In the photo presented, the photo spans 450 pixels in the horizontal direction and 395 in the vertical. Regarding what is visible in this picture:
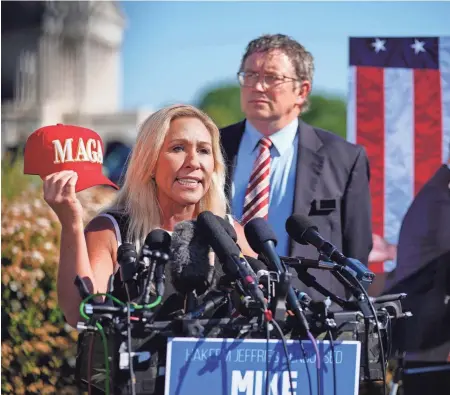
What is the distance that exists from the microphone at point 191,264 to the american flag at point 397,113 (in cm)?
306

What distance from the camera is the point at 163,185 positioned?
3.76 meters

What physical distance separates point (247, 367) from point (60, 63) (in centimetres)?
7340

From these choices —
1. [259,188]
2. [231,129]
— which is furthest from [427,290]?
[231,129]

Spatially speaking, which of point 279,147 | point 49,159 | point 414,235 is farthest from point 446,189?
point 49,159

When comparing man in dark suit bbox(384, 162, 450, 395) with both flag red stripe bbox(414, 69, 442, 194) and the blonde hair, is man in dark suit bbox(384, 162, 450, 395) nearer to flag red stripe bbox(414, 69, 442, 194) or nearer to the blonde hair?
flag red stripe bbox(414, 69, 442, 194)

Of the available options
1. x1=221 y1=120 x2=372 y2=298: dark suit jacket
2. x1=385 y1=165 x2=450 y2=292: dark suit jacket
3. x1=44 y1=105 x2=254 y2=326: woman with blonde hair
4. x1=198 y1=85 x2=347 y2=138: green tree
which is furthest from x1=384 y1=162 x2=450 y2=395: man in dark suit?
x1=198 y1=85 x2=347 y2=138: green tree

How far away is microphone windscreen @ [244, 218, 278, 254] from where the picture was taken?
3.12 m

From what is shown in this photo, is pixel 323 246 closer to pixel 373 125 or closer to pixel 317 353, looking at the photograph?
pixel 317 353

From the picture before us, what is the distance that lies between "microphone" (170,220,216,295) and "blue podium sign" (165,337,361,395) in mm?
252

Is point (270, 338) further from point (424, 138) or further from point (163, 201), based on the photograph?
point (424, 138)

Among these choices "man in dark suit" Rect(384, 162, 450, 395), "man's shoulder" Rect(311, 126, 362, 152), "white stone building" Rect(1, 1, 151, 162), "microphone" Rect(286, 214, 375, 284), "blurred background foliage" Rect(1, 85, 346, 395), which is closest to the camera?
"microphone" Rect(286, 214, 375, 284)

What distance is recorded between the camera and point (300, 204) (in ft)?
16.0

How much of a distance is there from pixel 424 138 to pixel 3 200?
3.55 m

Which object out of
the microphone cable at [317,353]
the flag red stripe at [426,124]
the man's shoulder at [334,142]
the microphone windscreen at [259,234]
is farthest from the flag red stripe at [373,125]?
the microphone cable at [317,353]
